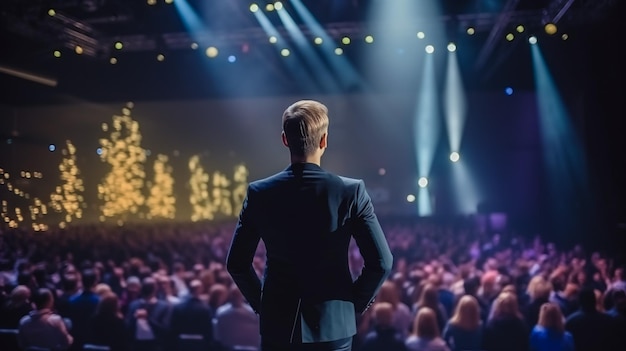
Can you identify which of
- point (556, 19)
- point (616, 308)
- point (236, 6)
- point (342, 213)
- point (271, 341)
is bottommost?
point (616, 308)

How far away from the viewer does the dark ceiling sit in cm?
962

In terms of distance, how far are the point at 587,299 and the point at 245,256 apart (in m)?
4.19

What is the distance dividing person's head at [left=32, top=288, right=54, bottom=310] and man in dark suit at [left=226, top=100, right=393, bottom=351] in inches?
168

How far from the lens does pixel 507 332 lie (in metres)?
5.05

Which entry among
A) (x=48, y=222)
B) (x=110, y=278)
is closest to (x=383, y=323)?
(x=110, y=278)

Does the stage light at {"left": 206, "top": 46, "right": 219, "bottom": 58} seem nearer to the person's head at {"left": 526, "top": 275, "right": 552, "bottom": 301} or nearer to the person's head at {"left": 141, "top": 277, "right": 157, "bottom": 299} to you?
the person's head at {"left": 141, "top": 277, "right": 157, "bottom": 299}

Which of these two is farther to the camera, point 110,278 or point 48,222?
point 48,222

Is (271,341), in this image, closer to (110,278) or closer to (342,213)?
(342,213)

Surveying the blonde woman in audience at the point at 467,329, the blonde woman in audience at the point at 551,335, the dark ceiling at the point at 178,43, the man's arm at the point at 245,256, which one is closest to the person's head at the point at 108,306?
the blonde woman in audience at the point at 467,329

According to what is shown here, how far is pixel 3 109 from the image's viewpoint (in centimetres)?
1041

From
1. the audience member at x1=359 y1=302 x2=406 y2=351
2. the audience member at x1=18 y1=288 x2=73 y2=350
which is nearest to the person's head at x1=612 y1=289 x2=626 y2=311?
the audience member at x1=359 y1=302 x2=406 y2=351

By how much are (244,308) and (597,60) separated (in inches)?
360

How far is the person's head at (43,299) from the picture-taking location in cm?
546

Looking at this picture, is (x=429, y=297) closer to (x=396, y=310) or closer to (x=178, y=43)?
(x=396, y=310)
